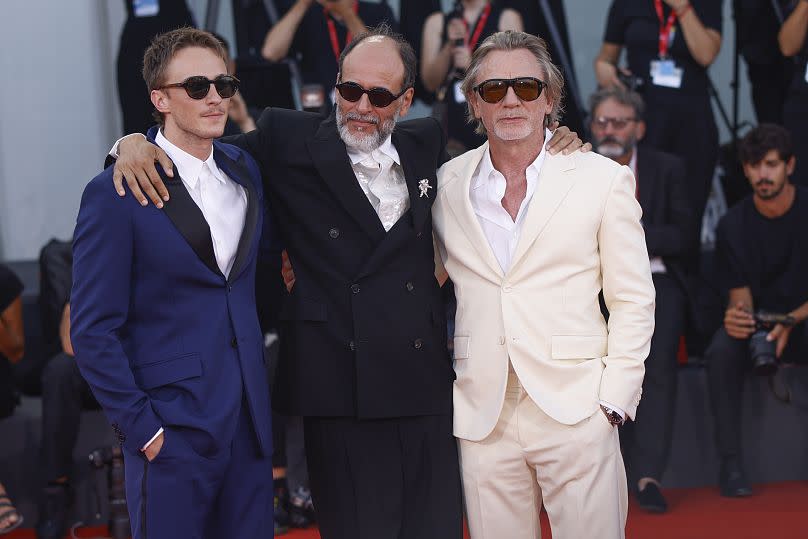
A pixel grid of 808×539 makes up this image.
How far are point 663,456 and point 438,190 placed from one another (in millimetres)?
2503

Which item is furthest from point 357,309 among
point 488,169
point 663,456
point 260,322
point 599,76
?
point 599,76

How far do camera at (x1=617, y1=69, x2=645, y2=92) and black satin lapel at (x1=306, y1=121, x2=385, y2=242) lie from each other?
340 cm

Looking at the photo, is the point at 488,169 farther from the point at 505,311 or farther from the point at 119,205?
the point at 119,205

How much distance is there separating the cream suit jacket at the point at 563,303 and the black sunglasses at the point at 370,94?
380 mm

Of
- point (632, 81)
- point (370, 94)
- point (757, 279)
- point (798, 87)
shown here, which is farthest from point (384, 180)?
point (798, 87)

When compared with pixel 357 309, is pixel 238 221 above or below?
above

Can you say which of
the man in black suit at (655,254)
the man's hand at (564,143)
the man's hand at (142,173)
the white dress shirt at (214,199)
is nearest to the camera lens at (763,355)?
the man in black suit at (655,254)

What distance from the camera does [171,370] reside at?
298cm

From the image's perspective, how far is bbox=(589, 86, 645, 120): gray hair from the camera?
5.88m

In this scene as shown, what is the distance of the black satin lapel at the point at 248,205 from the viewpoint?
10.1ft

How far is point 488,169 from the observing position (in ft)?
11.1

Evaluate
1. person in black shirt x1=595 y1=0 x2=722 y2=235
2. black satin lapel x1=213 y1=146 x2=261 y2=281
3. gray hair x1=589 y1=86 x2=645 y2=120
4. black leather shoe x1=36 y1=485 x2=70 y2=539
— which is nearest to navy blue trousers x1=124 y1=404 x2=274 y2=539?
black satin lapel x1=213 y1=146 x2=261 y2=281

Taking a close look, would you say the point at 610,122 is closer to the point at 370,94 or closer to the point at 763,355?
the point at 763,355

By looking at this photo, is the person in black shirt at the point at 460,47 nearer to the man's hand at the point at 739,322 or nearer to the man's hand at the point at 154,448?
the man's hand at the point at 739,322
